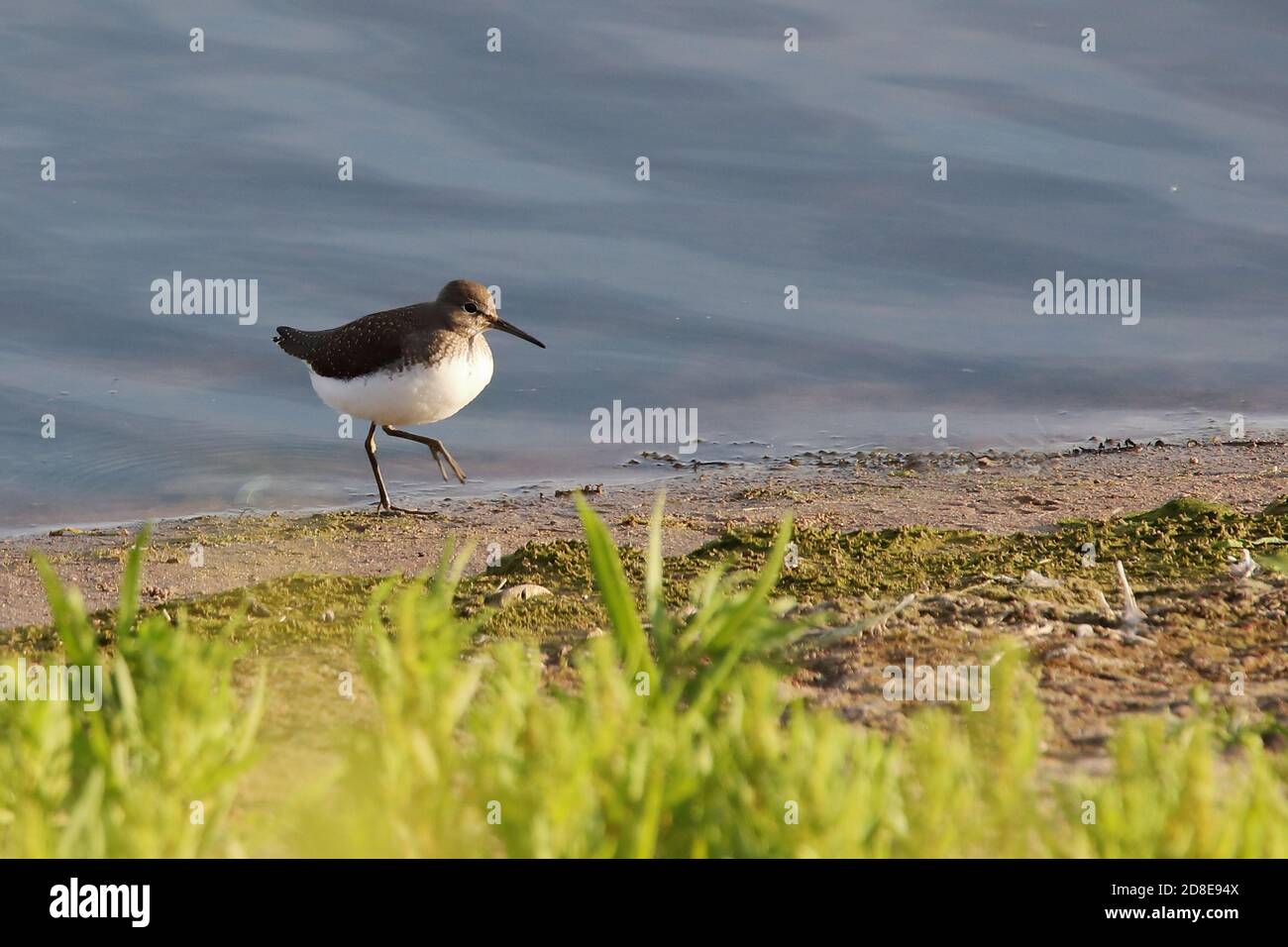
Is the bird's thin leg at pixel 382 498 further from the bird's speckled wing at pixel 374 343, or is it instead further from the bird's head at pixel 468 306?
the bird's head at pixel 468 306

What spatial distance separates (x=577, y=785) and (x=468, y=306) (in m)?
6.63

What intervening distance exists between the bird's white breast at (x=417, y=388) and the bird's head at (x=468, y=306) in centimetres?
10

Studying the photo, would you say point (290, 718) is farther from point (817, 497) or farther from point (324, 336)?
point (324, 336)

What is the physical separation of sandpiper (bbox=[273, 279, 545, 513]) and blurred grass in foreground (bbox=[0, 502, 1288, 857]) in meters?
5.45

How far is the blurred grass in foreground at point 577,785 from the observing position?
232cm

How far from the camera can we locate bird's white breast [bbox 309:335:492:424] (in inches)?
324

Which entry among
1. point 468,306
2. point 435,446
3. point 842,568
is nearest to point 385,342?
point 468,306

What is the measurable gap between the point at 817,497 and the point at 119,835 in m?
5.96

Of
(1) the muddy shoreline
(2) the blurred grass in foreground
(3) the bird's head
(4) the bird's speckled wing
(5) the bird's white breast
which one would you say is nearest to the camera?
(2) the blurred grass in foreground

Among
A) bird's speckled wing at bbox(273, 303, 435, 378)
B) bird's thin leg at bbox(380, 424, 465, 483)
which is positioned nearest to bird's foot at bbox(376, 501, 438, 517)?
bird's thin leg at bbox(380, 424, 465, 483)

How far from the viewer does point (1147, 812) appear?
235 cm

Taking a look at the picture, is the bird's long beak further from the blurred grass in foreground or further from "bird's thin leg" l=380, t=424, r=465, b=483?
the blurred grass in foreground

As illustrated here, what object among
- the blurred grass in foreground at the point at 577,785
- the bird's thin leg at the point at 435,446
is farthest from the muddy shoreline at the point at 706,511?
the blurred grass in foreground at the point at 577,785
